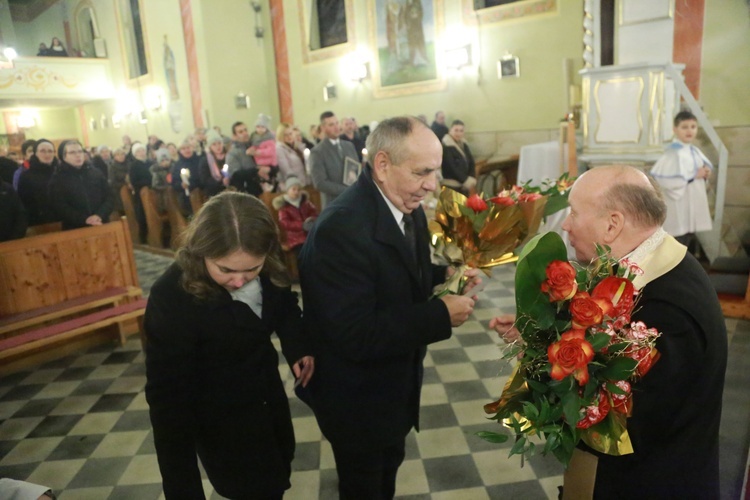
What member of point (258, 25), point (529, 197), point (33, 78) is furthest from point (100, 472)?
point (33, 78)

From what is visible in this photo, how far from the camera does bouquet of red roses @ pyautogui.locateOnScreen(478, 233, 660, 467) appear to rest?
1.12 m

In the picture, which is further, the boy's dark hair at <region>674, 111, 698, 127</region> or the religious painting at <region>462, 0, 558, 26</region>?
the religious painting at <region>462, 0, 558, 26</region>

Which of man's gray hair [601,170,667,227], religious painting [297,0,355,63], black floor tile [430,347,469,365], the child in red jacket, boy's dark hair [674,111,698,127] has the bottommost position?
black floor tile [430,347,469,365]

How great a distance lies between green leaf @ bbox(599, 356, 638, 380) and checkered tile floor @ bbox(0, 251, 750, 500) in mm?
1689

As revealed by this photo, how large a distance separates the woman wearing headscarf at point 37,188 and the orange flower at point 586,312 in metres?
5.21

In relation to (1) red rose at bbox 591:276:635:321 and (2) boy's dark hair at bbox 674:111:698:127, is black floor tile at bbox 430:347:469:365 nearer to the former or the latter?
(1) red rose at bbox 591:276:635:321

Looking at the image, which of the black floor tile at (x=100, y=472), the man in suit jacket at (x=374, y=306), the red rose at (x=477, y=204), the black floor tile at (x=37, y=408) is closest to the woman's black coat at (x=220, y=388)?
the man in suit jacket at (x=374, y=306)

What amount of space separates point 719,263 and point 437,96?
5.96 meters

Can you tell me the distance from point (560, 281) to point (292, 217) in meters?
4.91

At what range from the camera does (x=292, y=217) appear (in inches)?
231

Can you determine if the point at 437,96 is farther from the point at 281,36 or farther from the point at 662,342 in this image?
the point at 662,342

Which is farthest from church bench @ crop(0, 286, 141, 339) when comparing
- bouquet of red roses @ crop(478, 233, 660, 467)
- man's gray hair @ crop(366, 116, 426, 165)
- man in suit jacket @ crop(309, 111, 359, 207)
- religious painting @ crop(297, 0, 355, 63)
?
religious painting @ crop(297, 0, 355, 63)

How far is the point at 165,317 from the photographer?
5.09 ft

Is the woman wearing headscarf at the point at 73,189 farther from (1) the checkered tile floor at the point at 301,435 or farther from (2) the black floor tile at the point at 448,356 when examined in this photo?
(2) the black floor tile at the point at 448,356
